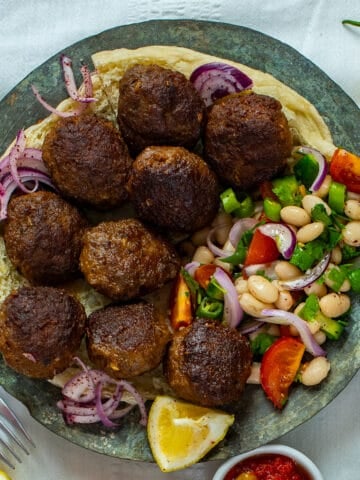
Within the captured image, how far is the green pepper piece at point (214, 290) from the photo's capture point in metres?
3.83

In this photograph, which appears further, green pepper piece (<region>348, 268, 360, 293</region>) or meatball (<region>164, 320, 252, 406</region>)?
green pepper piece (<region>348, 268, 360, 293</region>)

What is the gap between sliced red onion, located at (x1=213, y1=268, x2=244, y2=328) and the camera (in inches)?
151

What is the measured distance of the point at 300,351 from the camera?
3781 millimetres

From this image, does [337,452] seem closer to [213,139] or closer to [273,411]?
[273,411]

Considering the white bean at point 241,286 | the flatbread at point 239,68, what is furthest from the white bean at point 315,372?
the flatbread at point 239,68

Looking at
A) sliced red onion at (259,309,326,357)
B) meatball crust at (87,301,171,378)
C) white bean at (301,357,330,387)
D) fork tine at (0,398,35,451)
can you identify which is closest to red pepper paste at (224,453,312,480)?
white bean at (301,357,330,387)

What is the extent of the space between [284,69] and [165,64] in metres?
0.64

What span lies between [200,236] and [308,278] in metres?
0.62

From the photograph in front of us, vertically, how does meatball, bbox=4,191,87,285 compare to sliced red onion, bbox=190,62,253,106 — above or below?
below

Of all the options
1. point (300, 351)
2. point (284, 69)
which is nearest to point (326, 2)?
point (284, 69)

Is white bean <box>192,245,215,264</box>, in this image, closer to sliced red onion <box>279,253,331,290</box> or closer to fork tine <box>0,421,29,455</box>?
sliced red onion <box>279,253,331,290</box>

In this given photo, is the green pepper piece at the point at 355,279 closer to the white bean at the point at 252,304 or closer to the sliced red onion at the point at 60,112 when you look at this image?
the white bean at the point at 252,304

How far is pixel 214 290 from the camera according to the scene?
12.6ft

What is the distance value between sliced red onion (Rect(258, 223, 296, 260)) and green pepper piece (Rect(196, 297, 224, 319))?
16.6 inches
